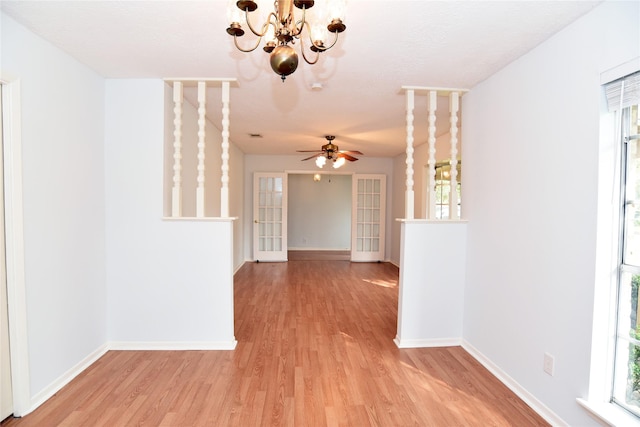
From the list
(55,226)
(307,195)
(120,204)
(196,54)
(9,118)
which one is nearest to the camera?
(9,118)

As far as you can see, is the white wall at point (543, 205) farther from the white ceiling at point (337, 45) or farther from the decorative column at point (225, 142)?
the decorative column at point (225, 142)

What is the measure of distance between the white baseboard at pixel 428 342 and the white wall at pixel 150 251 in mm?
1551

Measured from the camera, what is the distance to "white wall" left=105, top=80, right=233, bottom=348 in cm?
277

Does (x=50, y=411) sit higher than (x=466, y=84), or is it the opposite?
(x=466, y=84)

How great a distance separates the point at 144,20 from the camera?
6.28 feet

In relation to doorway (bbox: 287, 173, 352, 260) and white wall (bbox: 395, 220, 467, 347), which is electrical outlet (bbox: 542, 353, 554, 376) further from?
doorway (bbox: 287, 173, 352, 260)

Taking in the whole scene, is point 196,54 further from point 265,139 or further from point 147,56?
point 265,139

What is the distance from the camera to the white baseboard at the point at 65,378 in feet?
6.73

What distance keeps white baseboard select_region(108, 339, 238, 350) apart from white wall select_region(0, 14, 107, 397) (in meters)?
0.15

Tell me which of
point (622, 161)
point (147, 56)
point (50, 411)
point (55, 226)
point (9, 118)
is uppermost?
point (147, 56)

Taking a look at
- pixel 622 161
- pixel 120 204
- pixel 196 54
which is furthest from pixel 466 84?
pixel 120 204

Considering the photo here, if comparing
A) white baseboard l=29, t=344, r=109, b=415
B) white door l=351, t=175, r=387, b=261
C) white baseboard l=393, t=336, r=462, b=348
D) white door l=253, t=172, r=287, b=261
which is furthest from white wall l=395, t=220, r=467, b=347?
white door l=253, t=172, r=287, b=261

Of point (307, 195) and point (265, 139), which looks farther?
point (307, 195)

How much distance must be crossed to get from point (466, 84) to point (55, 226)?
341 cm
